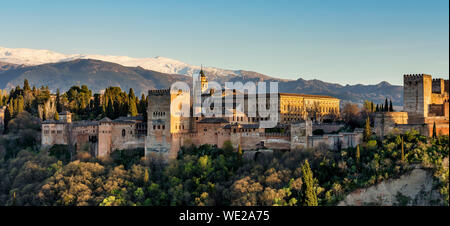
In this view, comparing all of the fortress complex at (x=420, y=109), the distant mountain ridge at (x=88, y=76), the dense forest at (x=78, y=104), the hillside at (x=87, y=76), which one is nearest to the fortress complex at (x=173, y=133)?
the fortress complex at (x=420, y=109)

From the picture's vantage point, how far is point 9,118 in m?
46.9

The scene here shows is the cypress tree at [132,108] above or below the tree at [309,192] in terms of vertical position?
above

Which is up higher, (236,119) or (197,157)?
(236,119)

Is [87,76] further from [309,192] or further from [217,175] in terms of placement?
[309,192]

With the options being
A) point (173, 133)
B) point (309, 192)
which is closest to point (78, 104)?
point (173, 133)

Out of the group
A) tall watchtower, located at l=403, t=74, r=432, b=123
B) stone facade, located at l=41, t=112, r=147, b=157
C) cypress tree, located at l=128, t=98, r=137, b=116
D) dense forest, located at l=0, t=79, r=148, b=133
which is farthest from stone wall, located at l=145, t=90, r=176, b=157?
tall watchtower, located at l=403, t=74, r=432, b=123

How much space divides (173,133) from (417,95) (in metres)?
17.0

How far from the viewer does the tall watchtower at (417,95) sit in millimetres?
34062

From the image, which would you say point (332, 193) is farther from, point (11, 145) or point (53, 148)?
point (11, 145)

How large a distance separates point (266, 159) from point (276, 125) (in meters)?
6.51

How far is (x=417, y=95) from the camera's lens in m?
34.3

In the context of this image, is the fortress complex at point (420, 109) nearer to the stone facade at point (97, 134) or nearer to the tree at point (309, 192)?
the tree at point (309, 192)

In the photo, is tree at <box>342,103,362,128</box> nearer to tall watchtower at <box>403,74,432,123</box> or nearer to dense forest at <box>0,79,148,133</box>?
Result: tall watchtower at <box>403,74,432,123</box>
